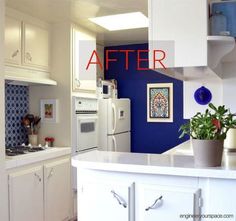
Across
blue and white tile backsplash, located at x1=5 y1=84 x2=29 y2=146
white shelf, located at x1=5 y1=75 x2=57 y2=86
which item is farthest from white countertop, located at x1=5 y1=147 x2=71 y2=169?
white shelf, located at x1=5 y1=75 x2=57 y2=86

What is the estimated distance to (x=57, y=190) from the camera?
3062 mm

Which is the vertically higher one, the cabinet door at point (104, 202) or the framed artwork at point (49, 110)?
the framed artwork at point (49, 110)

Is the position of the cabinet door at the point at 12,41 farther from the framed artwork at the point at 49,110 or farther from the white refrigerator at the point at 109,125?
the white refrigerator at the point at 109,125

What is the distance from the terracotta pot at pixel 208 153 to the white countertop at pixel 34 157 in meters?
1.68

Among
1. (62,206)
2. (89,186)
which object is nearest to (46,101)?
(62,206)

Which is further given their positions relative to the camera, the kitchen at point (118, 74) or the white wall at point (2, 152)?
the white wall at point (2, 152)

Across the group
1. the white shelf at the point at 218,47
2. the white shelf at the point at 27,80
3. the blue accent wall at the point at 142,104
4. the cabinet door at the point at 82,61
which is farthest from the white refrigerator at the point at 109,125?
the white shelf at the point at 218,47

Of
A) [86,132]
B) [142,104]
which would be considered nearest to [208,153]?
[86,132]

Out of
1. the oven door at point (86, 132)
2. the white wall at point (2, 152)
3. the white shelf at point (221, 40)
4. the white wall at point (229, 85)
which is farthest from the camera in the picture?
the oven door at point (86, 132)

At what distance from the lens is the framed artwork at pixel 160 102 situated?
14.3ft

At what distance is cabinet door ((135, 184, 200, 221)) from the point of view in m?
1.25

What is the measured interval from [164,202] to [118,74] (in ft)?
11.6

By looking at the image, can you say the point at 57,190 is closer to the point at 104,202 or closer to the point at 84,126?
the point at 84,126

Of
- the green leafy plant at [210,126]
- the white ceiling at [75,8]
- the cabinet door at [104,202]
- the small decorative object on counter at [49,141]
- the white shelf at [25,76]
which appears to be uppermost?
the white ceiling at [75,8]
